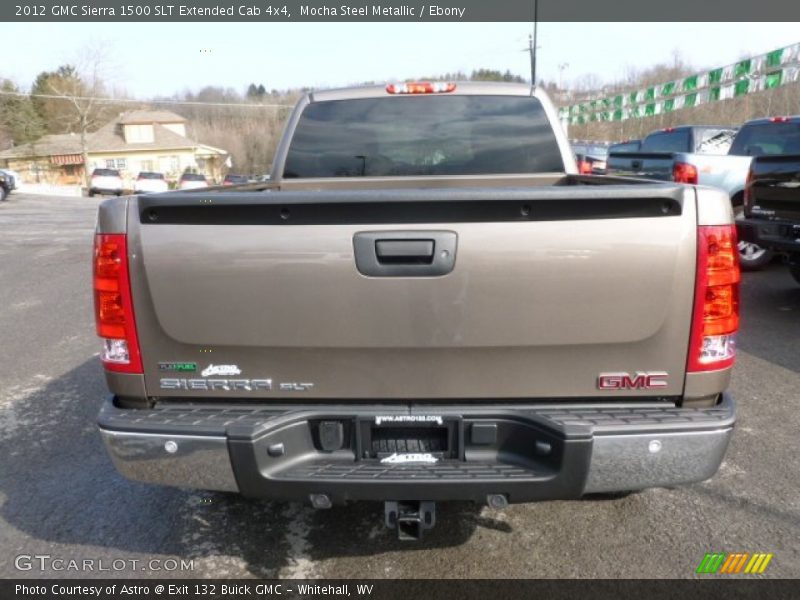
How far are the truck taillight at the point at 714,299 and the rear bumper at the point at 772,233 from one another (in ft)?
16.6

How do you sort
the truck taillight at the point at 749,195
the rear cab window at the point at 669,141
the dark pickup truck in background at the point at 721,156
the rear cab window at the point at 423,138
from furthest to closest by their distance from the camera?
the rear cab window at the point at 669,141
the dark pickup truck in background at the point at 721,156
the truck taillight at the point at 749,195
the rear cab window at the point at 423,138

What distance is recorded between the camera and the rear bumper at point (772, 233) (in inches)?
245

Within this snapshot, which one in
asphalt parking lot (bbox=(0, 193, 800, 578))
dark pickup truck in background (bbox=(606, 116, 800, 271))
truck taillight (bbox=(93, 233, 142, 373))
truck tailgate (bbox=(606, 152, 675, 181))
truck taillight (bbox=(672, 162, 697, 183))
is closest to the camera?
truck taillight (bbox=(93, 233, 142, 373))

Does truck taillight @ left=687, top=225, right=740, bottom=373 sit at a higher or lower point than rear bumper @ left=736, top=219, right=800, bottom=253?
higher

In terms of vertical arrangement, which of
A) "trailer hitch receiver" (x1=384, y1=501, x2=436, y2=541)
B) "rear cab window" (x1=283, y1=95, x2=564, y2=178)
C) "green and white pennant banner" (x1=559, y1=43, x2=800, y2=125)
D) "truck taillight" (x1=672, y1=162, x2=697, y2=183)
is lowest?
"trailer hitch receiver" (x1=384, y1=501, x2=436, y2=541)

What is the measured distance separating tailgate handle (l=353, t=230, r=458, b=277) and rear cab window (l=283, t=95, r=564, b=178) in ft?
6.30

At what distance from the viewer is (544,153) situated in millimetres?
3809

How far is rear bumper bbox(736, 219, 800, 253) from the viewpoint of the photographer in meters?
6.23

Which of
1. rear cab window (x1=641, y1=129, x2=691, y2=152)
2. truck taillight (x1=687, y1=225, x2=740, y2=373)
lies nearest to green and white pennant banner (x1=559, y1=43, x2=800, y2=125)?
rear cab window (x1=641, y1=129, x2=691, y2=152)

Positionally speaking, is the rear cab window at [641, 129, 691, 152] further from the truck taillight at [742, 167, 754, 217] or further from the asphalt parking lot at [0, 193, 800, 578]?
the asphalt parking lot at [0, 193, 800, 578]

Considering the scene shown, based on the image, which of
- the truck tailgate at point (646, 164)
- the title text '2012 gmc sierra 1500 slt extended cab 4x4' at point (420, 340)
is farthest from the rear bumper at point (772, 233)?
the title text '2012 gmc sierra 1500 slt extended cab 4x4' at point (420, 340)

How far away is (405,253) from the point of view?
206 centimetres

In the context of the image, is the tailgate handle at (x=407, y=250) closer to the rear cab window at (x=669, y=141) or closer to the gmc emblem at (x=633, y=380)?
the gmc emblem at (x=633, y=380)

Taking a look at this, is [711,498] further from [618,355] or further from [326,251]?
[326,251]
